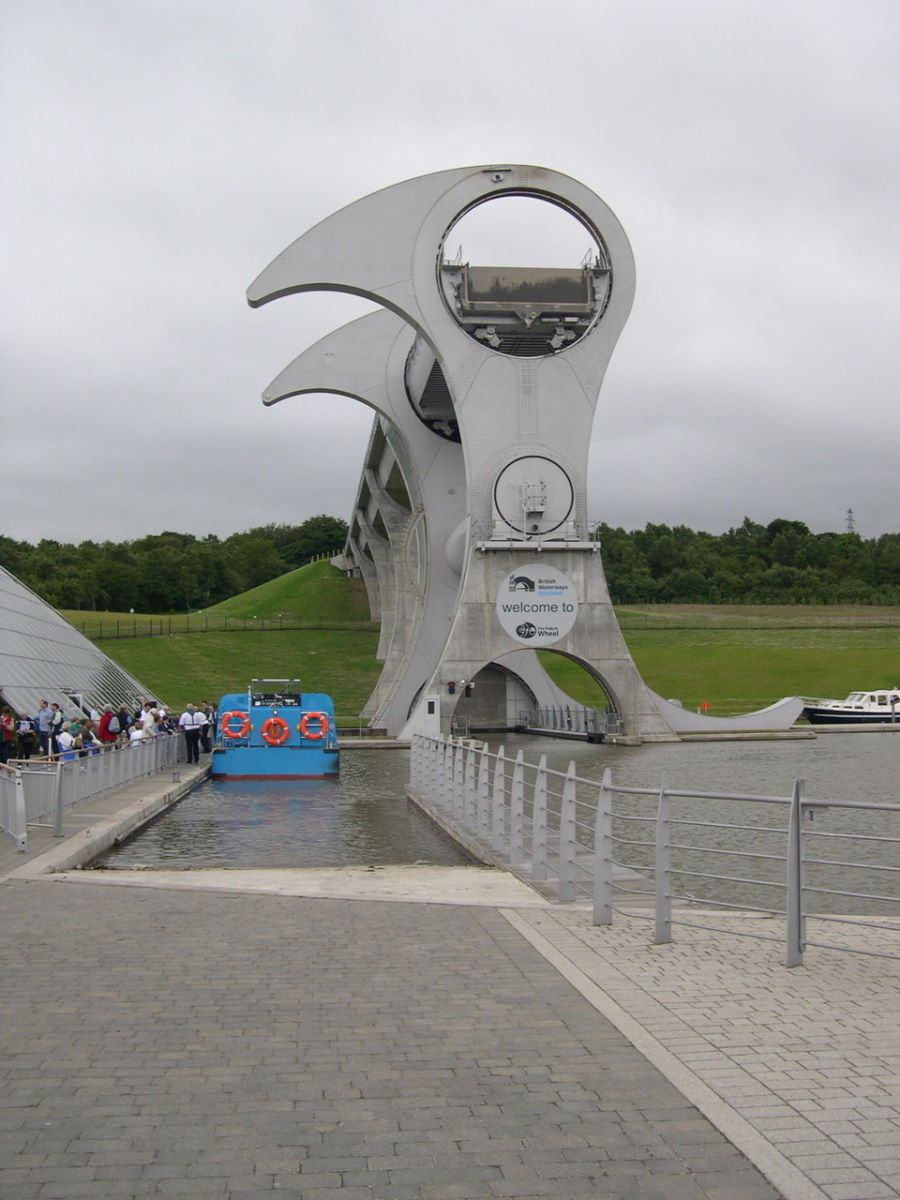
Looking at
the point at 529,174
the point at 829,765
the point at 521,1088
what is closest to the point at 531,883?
the point at 521,1088

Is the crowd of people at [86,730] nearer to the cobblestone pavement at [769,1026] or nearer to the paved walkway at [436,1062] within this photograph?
the paved walkway at [436,1062]

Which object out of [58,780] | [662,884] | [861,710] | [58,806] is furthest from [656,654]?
[662,884]

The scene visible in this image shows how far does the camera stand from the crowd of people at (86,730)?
21719 mm

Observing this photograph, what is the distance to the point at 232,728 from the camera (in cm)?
2817

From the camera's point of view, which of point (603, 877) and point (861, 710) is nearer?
point (603, 877)

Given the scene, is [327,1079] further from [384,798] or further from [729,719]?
[729,719]

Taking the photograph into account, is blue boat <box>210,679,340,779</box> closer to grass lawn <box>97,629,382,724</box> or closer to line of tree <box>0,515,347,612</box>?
grass lawn <box>97,629,382,724</box>

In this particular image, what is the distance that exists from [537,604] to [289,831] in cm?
2189

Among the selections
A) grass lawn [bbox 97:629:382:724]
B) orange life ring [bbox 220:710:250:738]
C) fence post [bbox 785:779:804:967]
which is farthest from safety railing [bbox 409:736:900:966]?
grass lawn [bbox 97:629:382:724]

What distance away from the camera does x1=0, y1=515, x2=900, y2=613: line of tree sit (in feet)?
374

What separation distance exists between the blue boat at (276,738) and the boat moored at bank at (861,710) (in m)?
25.2

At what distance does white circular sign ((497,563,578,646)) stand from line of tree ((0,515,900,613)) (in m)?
68.4

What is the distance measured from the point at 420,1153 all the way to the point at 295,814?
51.2 feet

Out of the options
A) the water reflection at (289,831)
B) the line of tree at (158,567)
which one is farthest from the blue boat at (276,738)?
the line of tree at (158,567)
